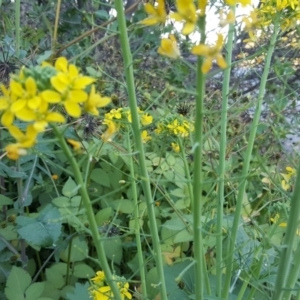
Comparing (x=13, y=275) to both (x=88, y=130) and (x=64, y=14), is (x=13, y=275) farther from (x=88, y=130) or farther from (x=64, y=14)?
(x=64, y=14)

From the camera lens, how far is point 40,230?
32.8 inches

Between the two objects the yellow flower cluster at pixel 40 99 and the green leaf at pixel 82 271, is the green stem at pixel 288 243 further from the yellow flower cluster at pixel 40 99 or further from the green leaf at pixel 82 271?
the green leaf at pixel 82 271

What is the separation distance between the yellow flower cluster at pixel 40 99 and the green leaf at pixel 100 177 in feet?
2.27

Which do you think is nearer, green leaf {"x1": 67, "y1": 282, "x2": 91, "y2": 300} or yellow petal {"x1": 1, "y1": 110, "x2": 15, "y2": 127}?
yellow petal {"x1": 1, "y1": 110, "x2": 15, "y2": 127}

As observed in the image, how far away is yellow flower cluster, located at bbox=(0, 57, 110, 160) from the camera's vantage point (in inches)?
15.1

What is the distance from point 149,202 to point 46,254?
0.63m

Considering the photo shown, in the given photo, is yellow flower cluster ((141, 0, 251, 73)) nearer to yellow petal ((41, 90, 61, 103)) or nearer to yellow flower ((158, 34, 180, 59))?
yellow flower ((158, 34, 180, 59))

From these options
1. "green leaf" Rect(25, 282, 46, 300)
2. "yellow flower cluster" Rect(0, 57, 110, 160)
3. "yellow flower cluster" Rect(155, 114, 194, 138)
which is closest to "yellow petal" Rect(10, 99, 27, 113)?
"yellow flower cluster" Rect(0, 57, 110, 160)

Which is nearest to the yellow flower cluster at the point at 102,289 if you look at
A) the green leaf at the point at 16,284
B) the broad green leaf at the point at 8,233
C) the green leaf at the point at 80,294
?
the green leaf at the point at 80,294

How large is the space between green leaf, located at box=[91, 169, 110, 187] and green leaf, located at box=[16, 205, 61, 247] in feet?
0.76

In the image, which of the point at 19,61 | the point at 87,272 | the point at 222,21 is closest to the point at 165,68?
the point at 19,61

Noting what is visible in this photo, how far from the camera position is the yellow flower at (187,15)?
41 cm

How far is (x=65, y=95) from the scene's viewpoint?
0.39 metres

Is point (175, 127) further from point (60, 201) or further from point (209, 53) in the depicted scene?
point (209, 53)
